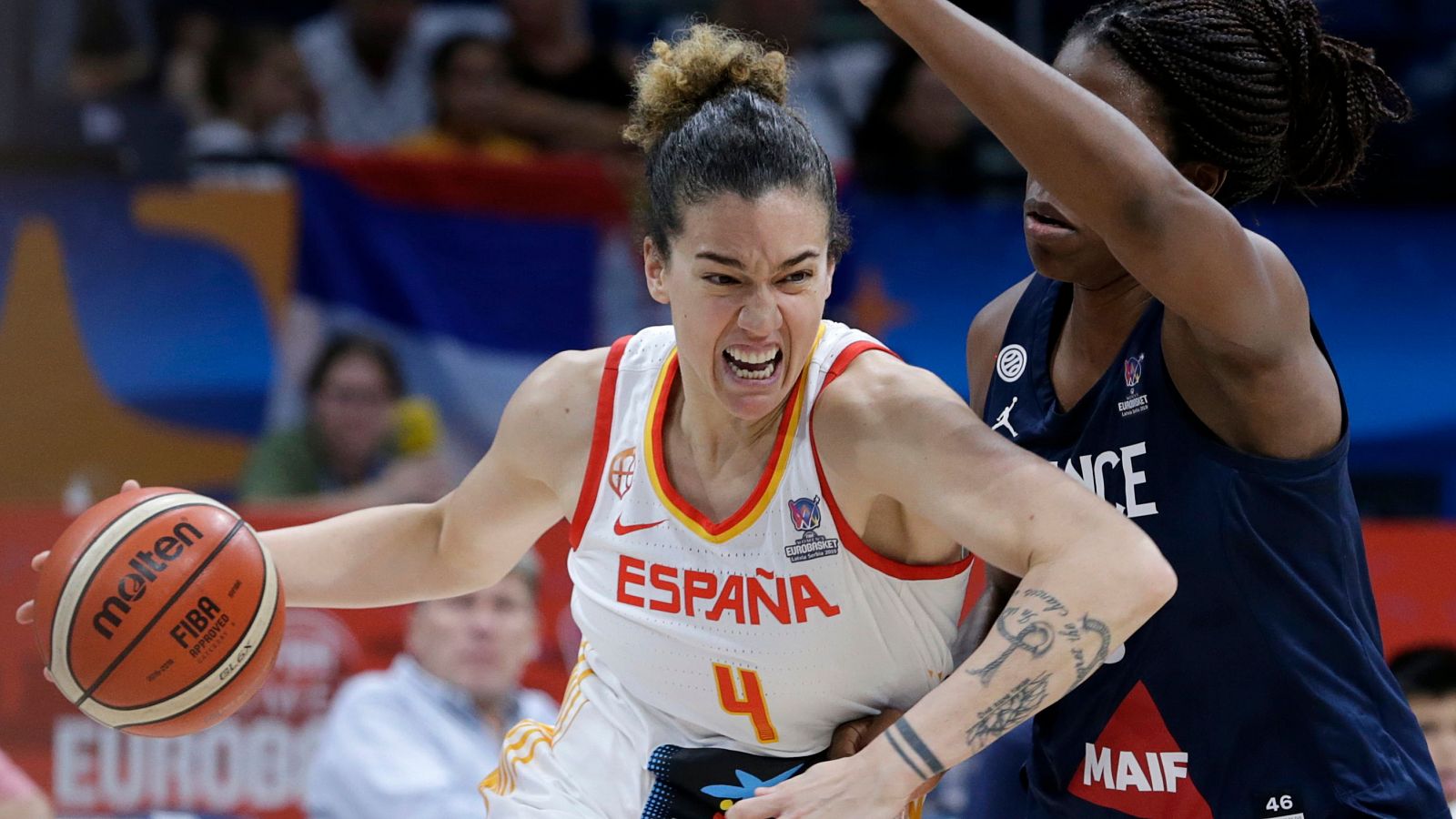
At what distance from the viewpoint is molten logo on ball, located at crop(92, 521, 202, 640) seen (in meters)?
3.12

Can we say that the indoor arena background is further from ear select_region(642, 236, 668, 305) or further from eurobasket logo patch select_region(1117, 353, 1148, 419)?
eurobasket logo patch select_region(1117, 353, 1148, 419)

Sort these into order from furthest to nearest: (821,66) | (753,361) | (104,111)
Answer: (821,66) → (104,111) → (753,361)

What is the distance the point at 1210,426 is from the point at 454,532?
153 centimetres

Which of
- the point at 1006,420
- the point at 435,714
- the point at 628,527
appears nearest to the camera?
the point at 628,527

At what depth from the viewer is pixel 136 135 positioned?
24.0 ft

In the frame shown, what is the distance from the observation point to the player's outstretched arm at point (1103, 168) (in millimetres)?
2551

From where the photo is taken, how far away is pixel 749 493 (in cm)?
307

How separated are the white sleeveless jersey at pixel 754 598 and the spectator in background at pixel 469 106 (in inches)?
181

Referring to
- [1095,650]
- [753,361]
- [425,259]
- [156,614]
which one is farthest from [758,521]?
[425,259]

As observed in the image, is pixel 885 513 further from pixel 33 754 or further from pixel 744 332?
pixel 33 754

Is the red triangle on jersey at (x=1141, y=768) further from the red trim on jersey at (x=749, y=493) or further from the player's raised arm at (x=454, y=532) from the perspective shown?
the player's raised arm at (x=454, y=532)

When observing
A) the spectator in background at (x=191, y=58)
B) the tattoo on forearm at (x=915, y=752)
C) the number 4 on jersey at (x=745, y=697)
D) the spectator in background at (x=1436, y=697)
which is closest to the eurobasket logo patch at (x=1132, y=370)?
the tattoo on forearm at (x=915, y=752)

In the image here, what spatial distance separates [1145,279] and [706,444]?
2.98 feet

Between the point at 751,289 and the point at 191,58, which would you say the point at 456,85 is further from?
the point at 751,289
